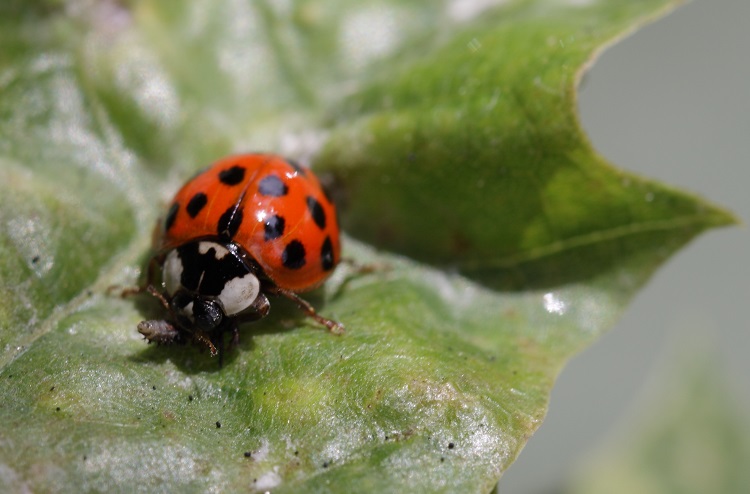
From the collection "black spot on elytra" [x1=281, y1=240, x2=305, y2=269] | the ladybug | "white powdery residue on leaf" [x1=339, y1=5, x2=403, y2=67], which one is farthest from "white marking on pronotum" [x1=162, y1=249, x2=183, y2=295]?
"white powdery residue on leaf" [x1=339, y1=5, x2=403, y2=67]

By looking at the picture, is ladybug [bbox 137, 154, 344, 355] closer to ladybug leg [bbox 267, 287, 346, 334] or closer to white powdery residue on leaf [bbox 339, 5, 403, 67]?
ladybug leg [bbox 267, 287, 346, 334]

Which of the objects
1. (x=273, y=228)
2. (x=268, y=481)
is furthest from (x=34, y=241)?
(x=268, y=481)

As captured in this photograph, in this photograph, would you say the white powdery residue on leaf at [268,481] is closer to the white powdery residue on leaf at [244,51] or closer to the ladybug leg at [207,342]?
the ladybug leg at [207,342]

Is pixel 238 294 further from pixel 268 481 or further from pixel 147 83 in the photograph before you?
pixel 147 83

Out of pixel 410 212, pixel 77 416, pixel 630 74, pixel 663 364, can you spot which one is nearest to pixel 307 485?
pixel 77 416

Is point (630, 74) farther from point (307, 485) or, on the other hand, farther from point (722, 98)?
point (307, 485)

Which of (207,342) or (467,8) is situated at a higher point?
(467,8)
